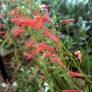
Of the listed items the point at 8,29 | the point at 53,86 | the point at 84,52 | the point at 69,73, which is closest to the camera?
the point at 69,73

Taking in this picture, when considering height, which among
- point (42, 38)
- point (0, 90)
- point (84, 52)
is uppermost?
point (42, 38)

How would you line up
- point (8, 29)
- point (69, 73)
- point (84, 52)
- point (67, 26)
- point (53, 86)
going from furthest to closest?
point (8, 29) < point (67, 26) < point (84, 52) < point (53, 86) < point (69, 73)

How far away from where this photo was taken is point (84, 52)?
3.06 meters

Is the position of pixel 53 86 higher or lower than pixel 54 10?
lower

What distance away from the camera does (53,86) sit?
2686mm

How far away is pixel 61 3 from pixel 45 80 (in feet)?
3.91

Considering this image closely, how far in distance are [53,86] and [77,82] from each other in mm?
194

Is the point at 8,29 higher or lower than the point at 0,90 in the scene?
higher

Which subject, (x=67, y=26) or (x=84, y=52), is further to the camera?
(x=67, y=26)

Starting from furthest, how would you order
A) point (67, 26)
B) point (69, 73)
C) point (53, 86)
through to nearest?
point (67, 26) → point (53, 86) → point (69, 73)

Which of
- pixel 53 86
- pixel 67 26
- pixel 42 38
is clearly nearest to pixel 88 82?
pixel 53 86

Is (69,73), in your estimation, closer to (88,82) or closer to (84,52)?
(88,82)

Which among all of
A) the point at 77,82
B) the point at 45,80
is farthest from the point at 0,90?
the point at 77,82

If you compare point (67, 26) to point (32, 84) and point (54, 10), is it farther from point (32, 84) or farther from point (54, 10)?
point (32, 84)
